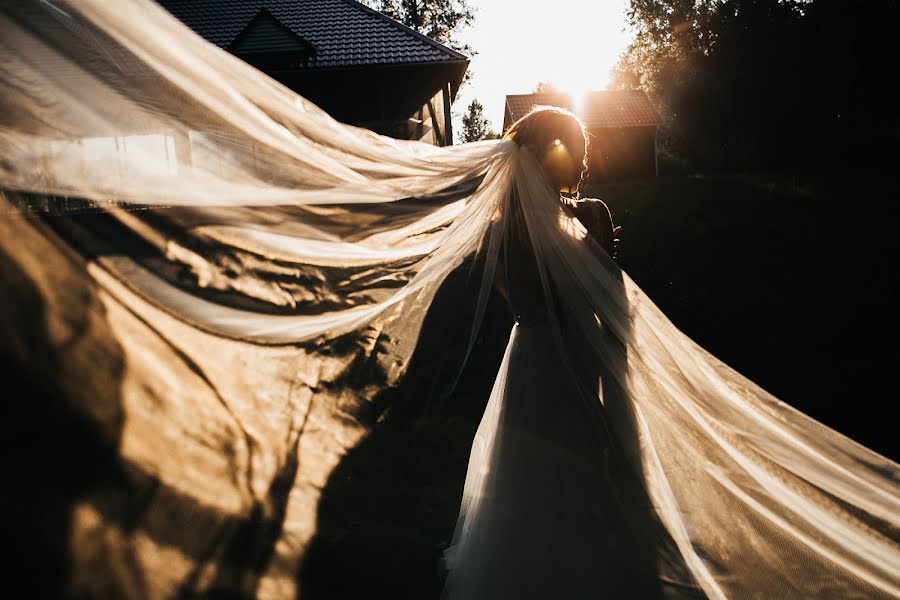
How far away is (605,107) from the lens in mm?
32906

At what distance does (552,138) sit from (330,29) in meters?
13.0

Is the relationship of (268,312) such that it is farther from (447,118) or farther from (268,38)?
(447,118)

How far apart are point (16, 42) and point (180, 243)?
25.3 inches

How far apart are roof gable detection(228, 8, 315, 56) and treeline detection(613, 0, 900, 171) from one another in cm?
2095

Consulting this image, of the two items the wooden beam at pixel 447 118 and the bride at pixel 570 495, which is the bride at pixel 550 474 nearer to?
the bride at pixel 570 495

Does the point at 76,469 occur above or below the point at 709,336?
above

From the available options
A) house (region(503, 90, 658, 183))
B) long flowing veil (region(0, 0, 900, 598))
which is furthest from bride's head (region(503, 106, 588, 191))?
house (region(503, 90, 658, 183))

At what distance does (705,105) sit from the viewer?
3353 centimetres

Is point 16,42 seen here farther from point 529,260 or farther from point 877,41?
point 877,41

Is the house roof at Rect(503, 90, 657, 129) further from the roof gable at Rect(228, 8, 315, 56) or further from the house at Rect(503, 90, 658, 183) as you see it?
the roof gable at Rect(228, 8, 315, 56)

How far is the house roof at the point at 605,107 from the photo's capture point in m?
31.3

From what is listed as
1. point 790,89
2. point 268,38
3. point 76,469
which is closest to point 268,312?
point 76,469

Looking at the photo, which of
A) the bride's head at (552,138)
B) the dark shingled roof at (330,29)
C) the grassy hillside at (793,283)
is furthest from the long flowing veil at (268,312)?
the dark shingled roof at (330,29)

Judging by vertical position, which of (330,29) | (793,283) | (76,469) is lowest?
(793,283)
